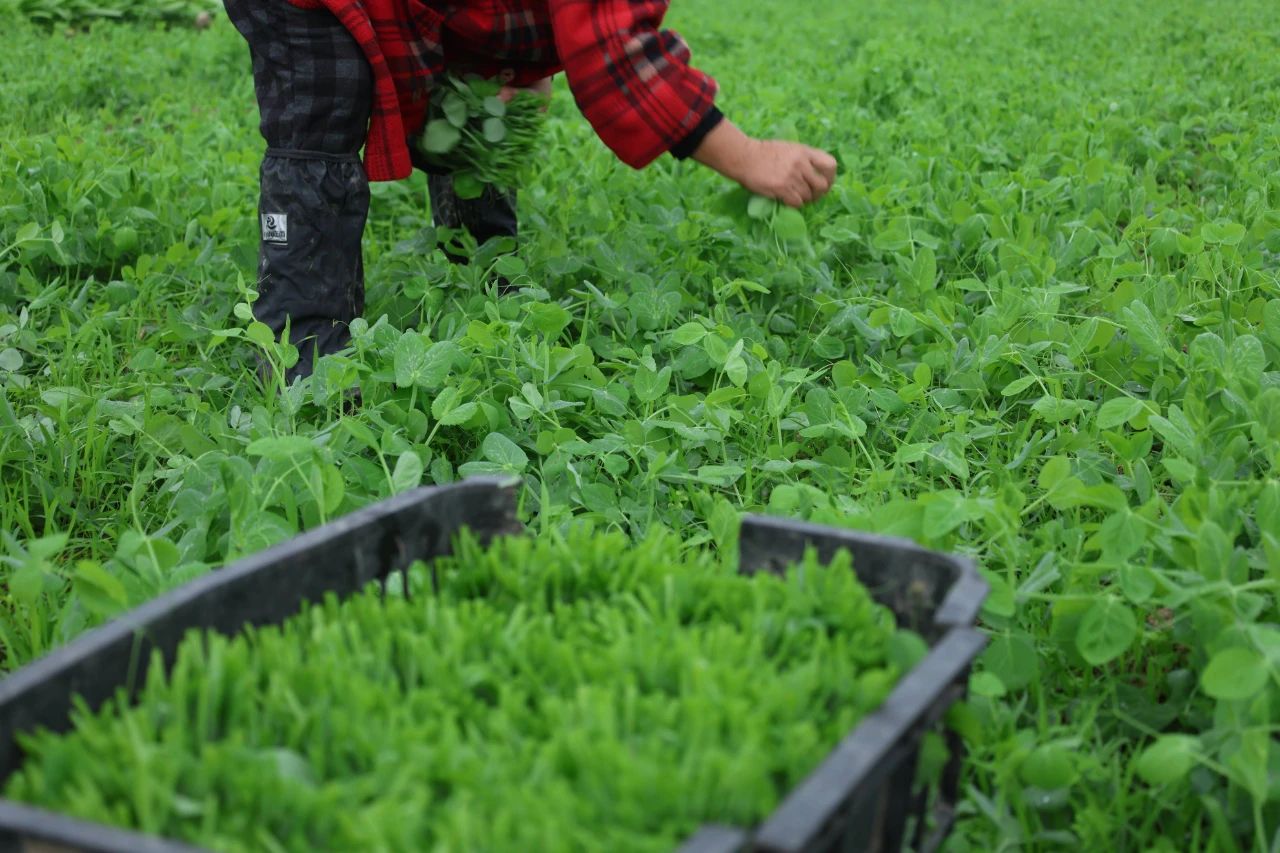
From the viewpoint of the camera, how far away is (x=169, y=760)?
0.83 metres

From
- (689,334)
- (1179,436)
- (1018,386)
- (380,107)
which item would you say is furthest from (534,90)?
(1179,436)

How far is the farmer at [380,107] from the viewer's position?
6.74 feet

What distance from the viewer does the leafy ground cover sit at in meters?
0.79

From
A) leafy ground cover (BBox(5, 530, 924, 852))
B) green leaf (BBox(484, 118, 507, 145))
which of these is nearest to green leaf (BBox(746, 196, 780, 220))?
green leaf (BBox(484, 118, 507, 145))

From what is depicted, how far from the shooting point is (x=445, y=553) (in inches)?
47.2

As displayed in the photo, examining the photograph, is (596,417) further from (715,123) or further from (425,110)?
(425,110)

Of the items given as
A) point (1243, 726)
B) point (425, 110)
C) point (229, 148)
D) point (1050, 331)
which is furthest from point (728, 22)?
point (1243, 726)

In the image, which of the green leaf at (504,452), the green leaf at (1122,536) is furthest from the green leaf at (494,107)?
the green leaf at (1122,536)

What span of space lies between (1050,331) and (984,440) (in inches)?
10.7

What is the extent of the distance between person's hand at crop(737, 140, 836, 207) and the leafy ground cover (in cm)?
126

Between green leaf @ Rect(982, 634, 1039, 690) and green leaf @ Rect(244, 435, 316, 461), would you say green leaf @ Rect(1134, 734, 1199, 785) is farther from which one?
green leaf @ Rect(244, 435, 316, 461)

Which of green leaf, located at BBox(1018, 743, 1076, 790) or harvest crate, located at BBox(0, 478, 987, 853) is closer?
harvest crate, located at BBox(0, 478, 987, 853)

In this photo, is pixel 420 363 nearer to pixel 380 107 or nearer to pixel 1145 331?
pixel 380 107

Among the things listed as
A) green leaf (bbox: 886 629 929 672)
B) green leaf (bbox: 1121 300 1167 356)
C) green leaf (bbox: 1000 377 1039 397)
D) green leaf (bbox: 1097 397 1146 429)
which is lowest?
green leaf (bbox: 1000 377 1039 397)
